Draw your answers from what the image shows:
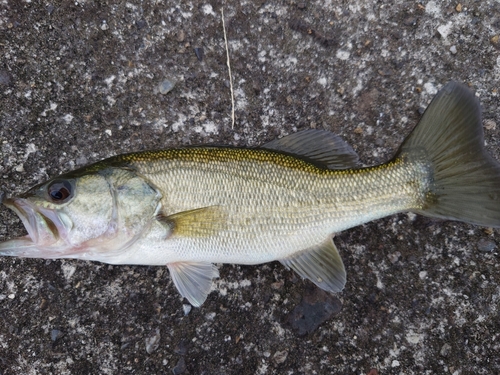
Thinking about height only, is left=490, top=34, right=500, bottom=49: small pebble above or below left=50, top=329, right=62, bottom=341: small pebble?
above

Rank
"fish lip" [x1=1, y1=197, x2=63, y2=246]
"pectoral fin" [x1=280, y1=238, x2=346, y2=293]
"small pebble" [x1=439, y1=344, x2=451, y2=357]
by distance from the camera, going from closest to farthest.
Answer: "fish lip" [x1=1, y1=197, x2=63, y2=246], "pectoral fin" [x1=280, y1=238, x2=346, y2=293], "small pebble" [x1=439, y1=344, x2=451, y2=357]

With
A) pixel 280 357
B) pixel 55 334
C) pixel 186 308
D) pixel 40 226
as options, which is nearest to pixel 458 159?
pixel 280 357

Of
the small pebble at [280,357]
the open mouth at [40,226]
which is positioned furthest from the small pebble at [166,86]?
the small pebble at [280,357]

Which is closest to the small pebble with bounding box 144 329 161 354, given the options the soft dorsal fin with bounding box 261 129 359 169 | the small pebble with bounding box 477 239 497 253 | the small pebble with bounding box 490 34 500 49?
the soft dorsal fin with bounding box 261 129 359 169

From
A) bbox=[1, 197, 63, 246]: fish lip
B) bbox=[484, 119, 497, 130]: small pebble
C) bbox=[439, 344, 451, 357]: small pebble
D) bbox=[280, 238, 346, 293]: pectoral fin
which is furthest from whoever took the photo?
bbox=[484, 119, 497, 130]: small pebble

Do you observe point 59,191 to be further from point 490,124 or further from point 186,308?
point 490,124

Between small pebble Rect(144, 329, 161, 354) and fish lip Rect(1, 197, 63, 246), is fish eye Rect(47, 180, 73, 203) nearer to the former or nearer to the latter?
fish lip Rect(1, 197, 63, 246)
